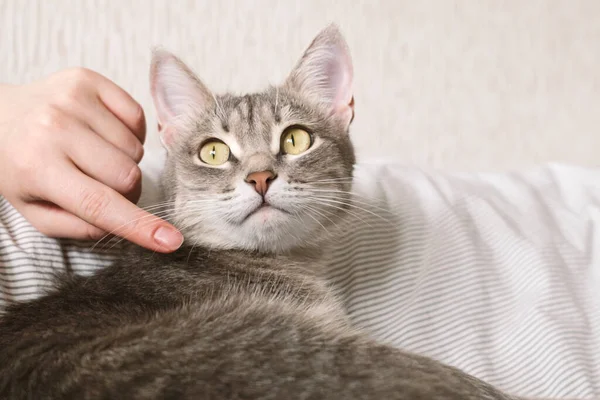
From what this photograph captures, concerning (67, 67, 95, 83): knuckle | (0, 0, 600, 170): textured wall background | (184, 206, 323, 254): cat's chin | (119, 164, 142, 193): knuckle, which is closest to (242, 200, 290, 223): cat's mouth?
(184, 206, 323, 254): cat's chin

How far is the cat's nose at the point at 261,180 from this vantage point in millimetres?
1022

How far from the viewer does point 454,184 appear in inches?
66.9

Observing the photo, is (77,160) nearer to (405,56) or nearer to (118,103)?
(118,103)

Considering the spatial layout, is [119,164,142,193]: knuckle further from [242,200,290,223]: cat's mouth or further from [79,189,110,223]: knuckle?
[242,200,290,223]: cat's mouth

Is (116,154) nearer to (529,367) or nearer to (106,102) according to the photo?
(106,102)

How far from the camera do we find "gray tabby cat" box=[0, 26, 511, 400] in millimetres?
736

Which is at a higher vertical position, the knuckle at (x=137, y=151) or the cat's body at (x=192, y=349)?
the knuckle at (x=137, y=151)

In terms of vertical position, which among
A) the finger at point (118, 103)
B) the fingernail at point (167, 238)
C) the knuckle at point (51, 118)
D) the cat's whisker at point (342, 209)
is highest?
the finger at point (118, 103)

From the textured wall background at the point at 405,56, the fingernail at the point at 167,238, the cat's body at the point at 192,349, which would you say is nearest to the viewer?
the cat's body at the point at 192,349

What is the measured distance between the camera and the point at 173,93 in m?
1.29

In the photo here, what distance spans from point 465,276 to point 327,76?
61 cm

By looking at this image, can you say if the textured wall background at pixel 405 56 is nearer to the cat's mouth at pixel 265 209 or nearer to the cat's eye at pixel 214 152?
the cat's eye at pixel 214 152

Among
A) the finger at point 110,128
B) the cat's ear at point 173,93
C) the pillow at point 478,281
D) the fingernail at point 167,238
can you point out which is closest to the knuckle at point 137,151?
the finger at point 110,128

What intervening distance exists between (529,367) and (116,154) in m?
1.01
